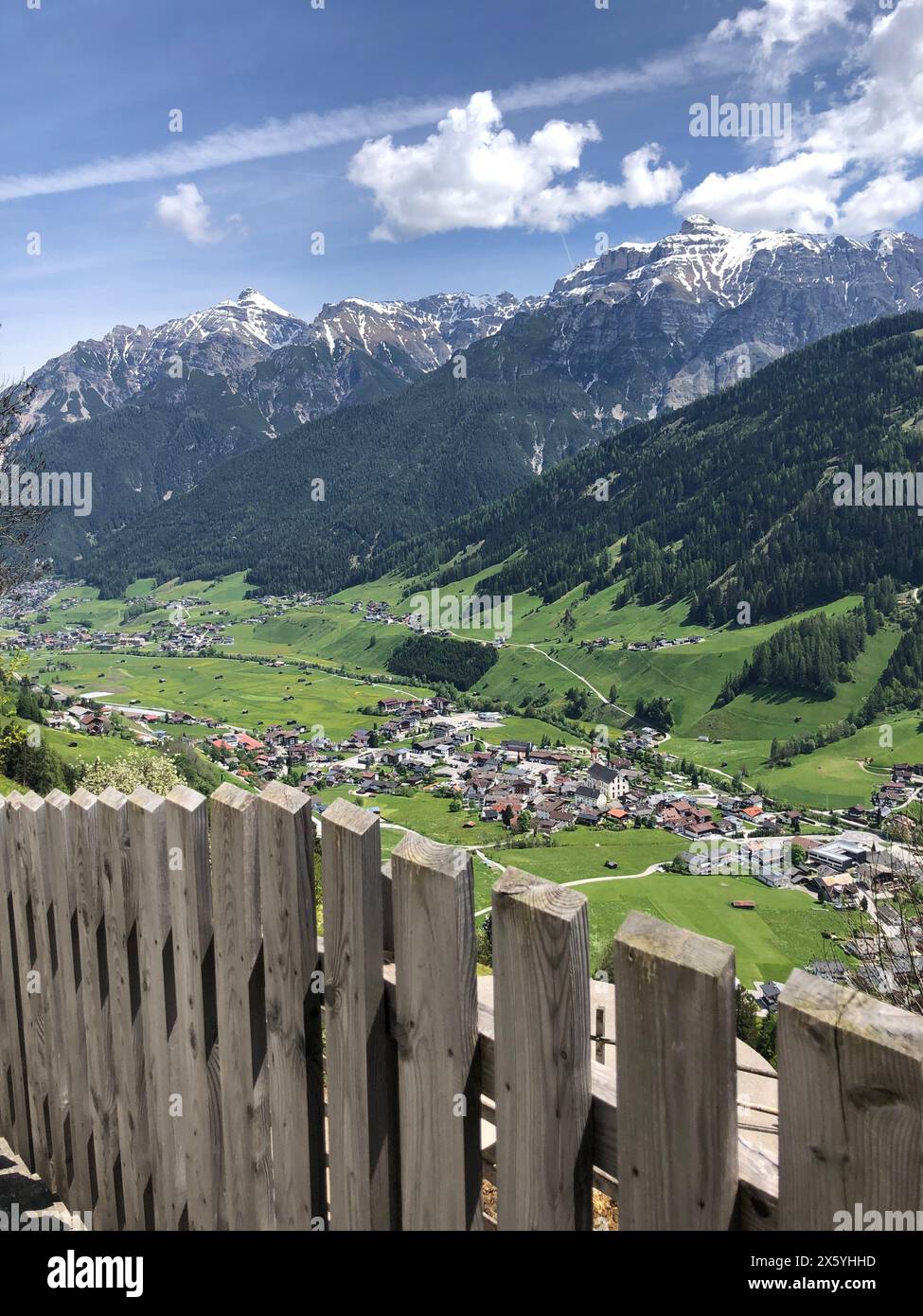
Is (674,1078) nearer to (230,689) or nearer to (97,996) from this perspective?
(97,996)

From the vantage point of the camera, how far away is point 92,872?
323 cm

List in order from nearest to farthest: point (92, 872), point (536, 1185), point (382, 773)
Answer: point (536, 1185), point (92, 872), point (382, 773)

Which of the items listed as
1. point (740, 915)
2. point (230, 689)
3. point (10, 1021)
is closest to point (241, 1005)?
Answer: point (10, 1021)

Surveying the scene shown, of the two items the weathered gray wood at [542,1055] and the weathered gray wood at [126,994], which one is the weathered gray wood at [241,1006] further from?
the weathered gray wood at [542,1055]

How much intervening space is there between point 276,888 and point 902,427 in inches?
7237

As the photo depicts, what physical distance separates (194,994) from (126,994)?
61 cm

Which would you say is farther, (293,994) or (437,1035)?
(293,994)

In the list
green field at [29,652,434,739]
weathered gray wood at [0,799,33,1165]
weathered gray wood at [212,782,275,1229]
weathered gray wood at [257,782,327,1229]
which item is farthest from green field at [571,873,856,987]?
green field at [29,652,434,739]

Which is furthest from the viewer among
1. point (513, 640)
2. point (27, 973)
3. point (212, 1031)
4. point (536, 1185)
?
point (513, 640)

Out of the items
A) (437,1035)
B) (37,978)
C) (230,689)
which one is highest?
(437,1035)

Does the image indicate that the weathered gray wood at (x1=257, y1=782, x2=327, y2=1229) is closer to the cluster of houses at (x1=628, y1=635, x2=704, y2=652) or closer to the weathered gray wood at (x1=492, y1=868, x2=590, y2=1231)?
the weathered gray wood at (x1=492, y1=868, x2=590, y2=1231)

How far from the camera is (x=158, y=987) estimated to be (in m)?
2.81

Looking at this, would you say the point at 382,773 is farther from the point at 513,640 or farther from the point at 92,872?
the point at 92,872

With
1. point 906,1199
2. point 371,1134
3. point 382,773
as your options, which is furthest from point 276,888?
point 382,773
